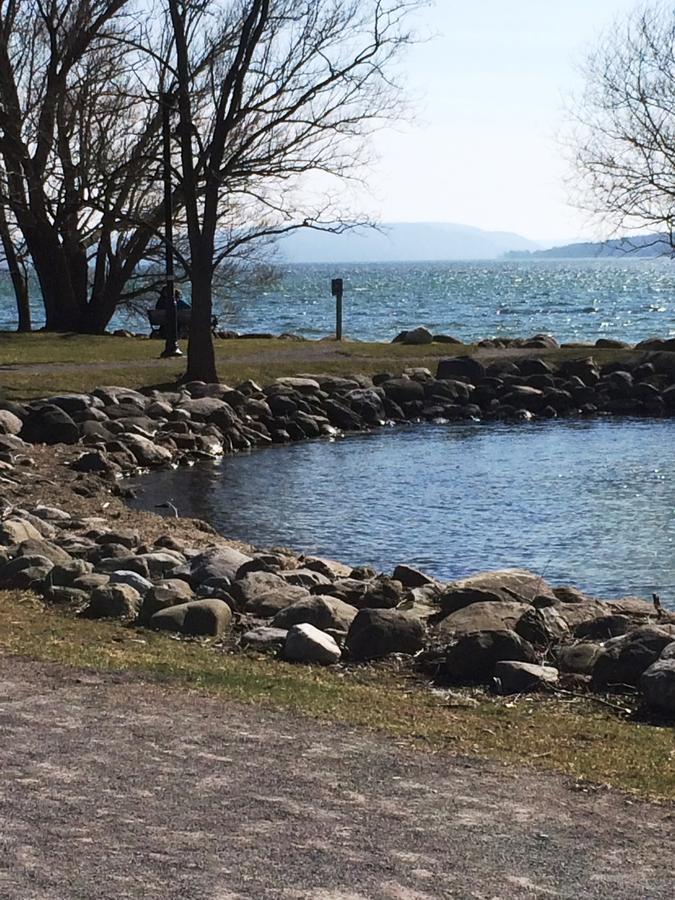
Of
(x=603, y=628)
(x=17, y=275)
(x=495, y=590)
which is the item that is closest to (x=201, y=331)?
(x=17, y=275)

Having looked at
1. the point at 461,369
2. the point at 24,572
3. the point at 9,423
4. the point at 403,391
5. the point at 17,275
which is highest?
the point at 17,275

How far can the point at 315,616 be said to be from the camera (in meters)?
9.59

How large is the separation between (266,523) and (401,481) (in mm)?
3532

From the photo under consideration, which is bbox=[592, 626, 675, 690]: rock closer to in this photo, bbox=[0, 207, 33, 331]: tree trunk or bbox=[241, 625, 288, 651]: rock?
bbox=[241, 625, 288, 651]: rock

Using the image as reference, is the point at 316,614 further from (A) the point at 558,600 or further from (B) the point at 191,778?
(B) the point at 191,778

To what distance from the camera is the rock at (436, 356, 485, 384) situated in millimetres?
29219

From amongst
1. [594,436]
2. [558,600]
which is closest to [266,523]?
[558,600]

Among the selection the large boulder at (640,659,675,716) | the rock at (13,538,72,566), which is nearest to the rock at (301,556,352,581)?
the rock at (13,538,72,566)

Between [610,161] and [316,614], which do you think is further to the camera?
[610,161]

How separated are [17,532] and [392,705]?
227 inches

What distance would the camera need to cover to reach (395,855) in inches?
200

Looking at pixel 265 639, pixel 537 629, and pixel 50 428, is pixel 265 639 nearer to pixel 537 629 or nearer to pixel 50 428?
pixel 537 629

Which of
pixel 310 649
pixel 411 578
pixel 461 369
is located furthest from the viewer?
pixel 461 369

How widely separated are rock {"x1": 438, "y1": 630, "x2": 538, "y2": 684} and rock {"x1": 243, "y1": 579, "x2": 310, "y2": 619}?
1.71m
